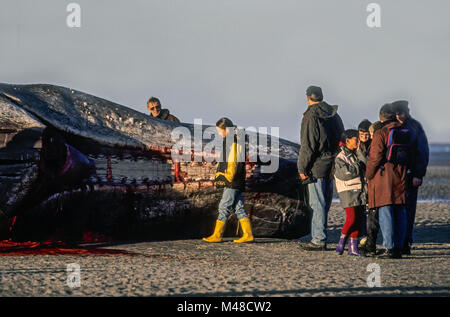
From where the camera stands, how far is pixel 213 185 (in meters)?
8.66

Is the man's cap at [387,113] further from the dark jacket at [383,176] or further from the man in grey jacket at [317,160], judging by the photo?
the man in grey jacket at [317,160]

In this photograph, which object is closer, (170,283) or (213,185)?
(170,283)

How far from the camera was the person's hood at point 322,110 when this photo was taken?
769 cm

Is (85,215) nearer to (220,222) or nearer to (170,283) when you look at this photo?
(220,222)

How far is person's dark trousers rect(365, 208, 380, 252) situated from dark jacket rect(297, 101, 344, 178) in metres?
0.75

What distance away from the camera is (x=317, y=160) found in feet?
25.2

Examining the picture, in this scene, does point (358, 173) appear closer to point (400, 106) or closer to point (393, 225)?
point (393, 225)

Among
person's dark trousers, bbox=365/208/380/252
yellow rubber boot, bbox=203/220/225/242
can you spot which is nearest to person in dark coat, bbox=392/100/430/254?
person's dark trousers, bbox=365/208/380/252

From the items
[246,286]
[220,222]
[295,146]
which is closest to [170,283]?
[246,286]

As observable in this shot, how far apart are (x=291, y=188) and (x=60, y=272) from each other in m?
4.31

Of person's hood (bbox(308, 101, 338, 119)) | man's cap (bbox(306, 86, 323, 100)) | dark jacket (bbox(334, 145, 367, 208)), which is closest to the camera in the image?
dark jacket (bbox(334, 145, 367, 208))

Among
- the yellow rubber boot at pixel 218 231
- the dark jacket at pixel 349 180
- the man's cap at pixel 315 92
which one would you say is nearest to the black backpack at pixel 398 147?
the dark jacket at pixel 349 180

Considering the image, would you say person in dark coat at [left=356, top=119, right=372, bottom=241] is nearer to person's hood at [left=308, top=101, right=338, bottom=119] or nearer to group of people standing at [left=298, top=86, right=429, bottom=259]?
group of people standing at [left=298, top=86, right=429, bottom=259]

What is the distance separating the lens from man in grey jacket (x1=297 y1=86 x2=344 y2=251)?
7.62 metres
